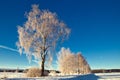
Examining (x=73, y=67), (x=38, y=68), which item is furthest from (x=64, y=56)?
(x=38, y=68)

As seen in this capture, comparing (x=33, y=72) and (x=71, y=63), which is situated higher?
(x=71, y=63)

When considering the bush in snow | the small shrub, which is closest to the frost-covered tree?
the small shrub

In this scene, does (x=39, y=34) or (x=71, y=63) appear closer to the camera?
(x=39, y=34)

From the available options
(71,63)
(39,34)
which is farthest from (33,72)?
(71,63)

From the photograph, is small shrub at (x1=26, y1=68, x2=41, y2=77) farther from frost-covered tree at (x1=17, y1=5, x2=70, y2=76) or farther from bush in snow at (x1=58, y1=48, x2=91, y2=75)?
bush in snow at (x1=58, y1=48, x2=91, y2=75)

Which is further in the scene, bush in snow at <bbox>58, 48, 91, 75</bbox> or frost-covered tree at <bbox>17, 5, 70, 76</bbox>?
bush in snow at <bbox>58, 48, 91, 75</bbox>

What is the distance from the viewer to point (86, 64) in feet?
304

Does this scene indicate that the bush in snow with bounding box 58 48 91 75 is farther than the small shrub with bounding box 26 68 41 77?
Yes

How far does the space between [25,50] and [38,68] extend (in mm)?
3516

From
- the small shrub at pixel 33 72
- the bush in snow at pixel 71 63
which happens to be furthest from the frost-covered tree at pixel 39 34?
the bush in snow at pixel 71 63

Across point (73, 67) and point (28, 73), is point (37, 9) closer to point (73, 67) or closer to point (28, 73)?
point (28, 73)

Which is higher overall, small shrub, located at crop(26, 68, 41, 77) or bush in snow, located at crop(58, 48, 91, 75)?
bush in snow, located at crop(58, 48, 91, 75)

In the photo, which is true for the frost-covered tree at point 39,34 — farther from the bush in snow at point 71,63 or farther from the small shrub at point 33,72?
the bush in snow at point 71,63

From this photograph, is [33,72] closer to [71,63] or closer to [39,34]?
[39,34]
